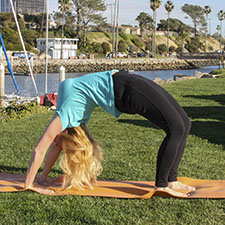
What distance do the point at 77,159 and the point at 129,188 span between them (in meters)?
0.64

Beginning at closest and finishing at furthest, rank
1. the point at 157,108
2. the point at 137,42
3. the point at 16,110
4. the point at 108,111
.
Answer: the point at 157,108, the point at 108,111, the point at 16,110, the point at 137,42

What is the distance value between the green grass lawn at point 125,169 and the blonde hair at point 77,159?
0.26m

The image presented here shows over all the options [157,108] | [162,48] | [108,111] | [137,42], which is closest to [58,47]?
[137,42]

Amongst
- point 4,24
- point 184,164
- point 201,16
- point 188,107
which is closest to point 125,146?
point 184,164

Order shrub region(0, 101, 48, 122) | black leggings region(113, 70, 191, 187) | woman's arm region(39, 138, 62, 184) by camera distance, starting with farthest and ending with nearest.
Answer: shrub region(0, 101, 48, 122), woman's arm region(39, 138, 62, 184), black leggings region(113, 70, 191, 187)

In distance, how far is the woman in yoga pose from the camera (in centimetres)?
411

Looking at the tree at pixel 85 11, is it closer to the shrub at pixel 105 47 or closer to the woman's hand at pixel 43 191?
the shrub at pixel 105 47

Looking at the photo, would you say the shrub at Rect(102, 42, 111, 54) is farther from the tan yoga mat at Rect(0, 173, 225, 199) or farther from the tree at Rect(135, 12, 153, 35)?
the tan yoga mat at Rect(0, 173, 225, 199)

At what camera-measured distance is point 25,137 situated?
8.09 m

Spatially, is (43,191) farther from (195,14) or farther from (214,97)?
(195,14)

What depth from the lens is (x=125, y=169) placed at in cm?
573

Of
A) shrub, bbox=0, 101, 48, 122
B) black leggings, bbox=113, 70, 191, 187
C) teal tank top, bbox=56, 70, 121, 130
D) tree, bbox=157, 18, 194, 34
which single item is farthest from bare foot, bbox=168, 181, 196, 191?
tree, bbox=157, 18, 194, 34

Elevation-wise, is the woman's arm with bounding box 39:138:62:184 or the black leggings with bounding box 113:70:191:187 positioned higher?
the black leggings with bounding box 113:70:191:187

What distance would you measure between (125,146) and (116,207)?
2917 mm
